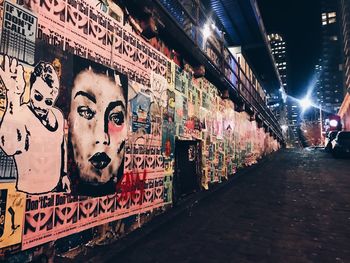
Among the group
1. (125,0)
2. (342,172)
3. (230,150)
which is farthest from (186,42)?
(342,172)

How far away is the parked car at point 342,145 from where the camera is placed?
1959 centimetres

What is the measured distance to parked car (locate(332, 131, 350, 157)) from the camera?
64.3 ft

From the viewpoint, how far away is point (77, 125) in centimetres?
409

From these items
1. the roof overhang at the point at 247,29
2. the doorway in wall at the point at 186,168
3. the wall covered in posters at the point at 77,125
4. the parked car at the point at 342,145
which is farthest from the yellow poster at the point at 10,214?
the parked car at the point at 342,145

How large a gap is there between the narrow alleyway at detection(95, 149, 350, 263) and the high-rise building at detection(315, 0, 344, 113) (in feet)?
431

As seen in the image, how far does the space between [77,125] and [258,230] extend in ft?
13.7

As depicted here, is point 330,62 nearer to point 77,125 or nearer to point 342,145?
point 342,145

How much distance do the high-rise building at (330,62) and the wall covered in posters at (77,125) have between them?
135617mm

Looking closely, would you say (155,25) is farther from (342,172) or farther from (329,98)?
(329,98)

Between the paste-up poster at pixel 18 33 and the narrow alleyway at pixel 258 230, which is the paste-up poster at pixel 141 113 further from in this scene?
the paste-up poster at pixel 18 33

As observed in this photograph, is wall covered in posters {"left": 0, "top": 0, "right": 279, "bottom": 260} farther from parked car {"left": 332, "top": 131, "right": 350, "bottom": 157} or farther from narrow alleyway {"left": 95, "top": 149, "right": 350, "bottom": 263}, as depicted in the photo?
parked car {"left": 332, "top": 131, "right": 350, "bottom": 157}

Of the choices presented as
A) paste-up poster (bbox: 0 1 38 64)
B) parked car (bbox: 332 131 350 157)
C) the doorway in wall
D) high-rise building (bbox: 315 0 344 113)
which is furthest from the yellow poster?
→ high-rise building (bbox: 315 0 344 113)

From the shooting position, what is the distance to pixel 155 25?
5.91m

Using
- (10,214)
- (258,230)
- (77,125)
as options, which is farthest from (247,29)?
(10,214)
